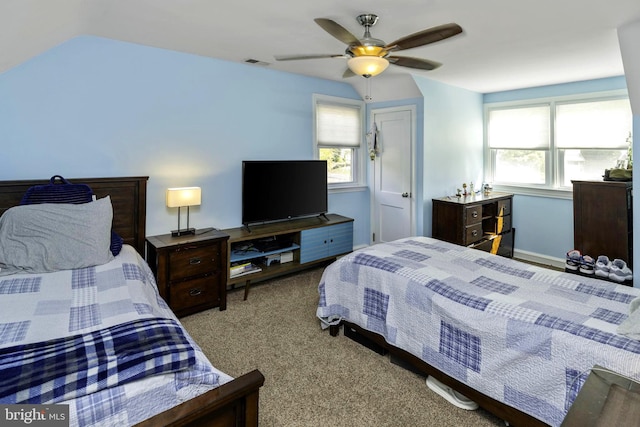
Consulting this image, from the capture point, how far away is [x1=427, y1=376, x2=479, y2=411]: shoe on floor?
2033 millimetres

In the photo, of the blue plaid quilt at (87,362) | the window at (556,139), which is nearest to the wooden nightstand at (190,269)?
the blue plaid quilt at (87,362)

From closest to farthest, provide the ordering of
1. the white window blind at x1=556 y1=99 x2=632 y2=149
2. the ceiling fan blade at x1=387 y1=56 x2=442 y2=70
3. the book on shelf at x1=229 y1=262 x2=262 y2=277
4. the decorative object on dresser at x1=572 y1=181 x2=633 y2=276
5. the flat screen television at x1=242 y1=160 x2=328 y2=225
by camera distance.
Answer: the ceiling fan blade at x1=387 y1=56 x2=442 y2=70 < the decorative object on dresser at x1=572 y1=181 x2=633 y2=276 < the book on shelf at x1=229 y1=262 x2=262 y2=277 < the flat screen television at x1=242 y1=160 x2=328 y2=225 < the white window blind at x1=556 y1=99 x2=632 y2=149

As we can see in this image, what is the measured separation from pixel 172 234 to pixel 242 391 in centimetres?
242

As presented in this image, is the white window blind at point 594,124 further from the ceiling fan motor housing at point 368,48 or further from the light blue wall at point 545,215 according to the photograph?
the ceiling fan motor housing at point 368,48

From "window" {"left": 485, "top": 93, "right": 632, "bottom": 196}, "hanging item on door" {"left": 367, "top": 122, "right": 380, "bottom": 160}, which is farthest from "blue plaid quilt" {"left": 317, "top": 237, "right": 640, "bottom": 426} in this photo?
"window" {"left": 485, "top": 93, "right": 632, "bottom": 196}

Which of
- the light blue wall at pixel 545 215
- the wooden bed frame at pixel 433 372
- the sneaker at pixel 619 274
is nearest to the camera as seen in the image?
the wooden bed frame at pixel 433 372

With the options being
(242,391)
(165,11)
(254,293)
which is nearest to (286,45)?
(165,11)

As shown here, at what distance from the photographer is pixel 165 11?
244cm

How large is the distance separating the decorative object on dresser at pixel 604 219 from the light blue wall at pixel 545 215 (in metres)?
0.98

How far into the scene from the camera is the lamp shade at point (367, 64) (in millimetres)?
2293

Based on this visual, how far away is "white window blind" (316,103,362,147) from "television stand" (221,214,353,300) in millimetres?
1043

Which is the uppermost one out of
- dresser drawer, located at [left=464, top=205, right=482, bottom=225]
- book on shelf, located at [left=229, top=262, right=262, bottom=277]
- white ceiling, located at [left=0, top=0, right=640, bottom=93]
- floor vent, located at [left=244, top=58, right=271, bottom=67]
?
floor vent, located at [left=244, top=58, right=271, bottom=67]

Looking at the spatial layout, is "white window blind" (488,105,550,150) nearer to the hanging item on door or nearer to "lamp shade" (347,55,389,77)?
the hanging item on door

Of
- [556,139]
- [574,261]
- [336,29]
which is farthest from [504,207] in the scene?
[336,29]
